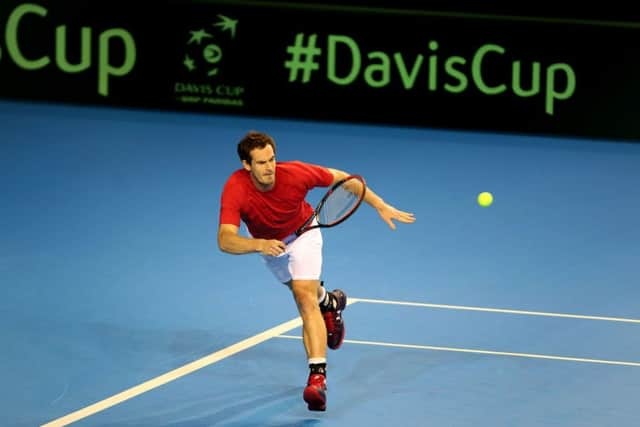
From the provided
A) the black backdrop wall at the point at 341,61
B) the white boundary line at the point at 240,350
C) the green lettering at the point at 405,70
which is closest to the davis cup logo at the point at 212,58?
the black backdrop wall at the point at 341,61

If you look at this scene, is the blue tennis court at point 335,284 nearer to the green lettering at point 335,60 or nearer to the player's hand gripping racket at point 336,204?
the green lettering at point 335,60

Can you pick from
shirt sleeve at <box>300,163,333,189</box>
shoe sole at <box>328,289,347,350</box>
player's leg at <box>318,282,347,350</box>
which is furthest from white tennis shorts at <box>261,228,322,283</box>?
shoe sole at <box>328,289,347,350</box>

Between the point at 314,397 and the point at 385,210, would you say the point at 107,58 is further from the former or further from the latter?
the point at 314,397

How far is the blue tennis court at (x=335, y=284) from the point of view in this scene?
355 inches

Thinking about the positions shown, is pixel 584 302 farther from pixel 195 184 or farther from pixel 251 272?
pixel 195 184

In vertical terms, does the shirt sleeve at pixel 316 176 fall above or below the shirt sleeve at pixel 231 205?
above

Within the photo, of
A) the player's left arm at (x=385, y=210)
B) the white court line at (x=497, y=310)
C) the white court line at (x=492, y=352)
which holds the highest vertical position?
the player's left arm at (x=385, y=210)

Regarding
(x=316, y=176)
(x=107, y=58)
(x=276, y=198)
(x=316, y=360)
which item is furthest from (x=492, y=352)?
(x=107, y=58)

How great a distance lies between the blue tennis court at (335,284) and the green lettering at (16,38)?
2.47 feet

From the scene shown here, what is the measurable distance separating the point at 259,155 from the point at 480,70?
9.49 m

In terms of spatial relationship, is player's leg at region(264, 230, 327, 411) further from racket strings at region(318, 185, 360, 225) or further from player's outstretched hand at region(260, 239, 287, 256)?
player's outstretched hand at region(260, 239, 287, 256)

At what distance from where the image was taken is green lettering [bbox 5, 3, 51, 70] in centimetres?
1839

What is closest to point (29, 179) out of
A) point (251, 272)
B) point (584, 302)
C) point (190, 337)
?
point (251, 272)

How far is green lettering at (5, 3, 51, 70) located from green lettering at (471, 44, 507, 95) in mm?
5552
